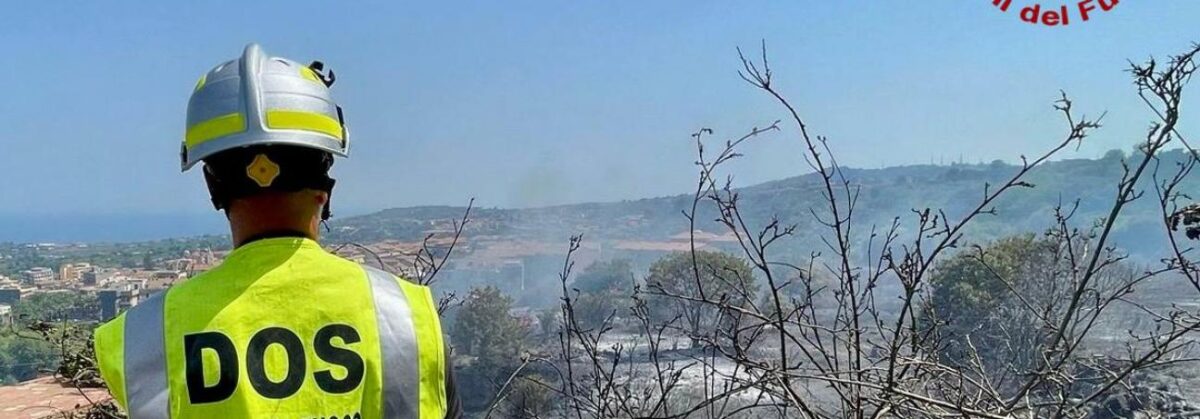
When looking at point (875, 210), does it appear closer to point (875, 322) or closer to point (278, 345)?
point (875, 322)

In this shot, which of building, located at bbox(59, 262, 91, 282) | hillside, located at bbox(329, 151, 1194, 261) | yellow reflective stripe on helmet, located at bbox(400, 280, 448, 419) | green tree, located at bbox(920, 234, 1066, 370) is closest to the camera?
yellow reflective stripe on helmet, located at bbox(400, 280, 448, 419)

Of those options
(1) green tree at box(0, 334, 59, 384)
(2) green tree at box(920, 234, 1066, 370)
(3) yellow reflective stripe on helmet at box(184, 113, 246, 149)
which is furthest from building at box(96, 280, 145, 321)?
(2) green tree at box(920, 234, 1066, 370)

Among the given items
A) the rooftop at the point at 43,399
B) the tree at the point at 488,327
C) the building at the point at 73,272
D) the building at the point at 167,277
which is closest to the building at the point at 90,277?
the building at the point at 73,272

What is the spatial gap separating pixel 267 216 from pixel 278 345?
239 millimetres

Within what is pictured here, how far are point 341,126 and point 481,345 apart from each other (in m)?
11.3

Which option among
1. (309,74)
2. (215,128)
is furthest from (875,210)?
(215,128)

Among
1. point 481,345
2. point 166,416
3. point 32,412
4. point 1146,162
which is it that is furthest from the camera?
point 481,345

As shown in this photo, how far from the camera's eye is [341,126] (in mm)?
1569

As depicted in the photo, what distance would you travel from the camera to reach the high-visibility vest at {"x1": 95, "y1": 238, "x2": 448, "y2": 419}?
1.27m

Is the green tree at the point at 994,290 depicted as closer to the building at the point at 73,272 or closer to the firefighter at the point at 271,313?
the firefighter at the point at 271,313

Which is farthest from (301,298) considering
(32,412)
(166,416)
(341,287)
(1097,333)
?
(1097,333)

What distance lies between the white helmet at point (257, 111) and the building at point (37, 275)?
1748 centimetres

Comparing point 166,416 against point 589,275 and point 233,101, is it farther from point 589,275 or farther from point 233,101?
point 589,275

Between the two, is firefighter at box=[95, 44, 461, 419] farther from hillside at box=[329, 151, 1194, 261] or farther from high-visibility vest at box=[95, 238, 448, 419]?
hillside at box=[329, 151, 1194, 261]
